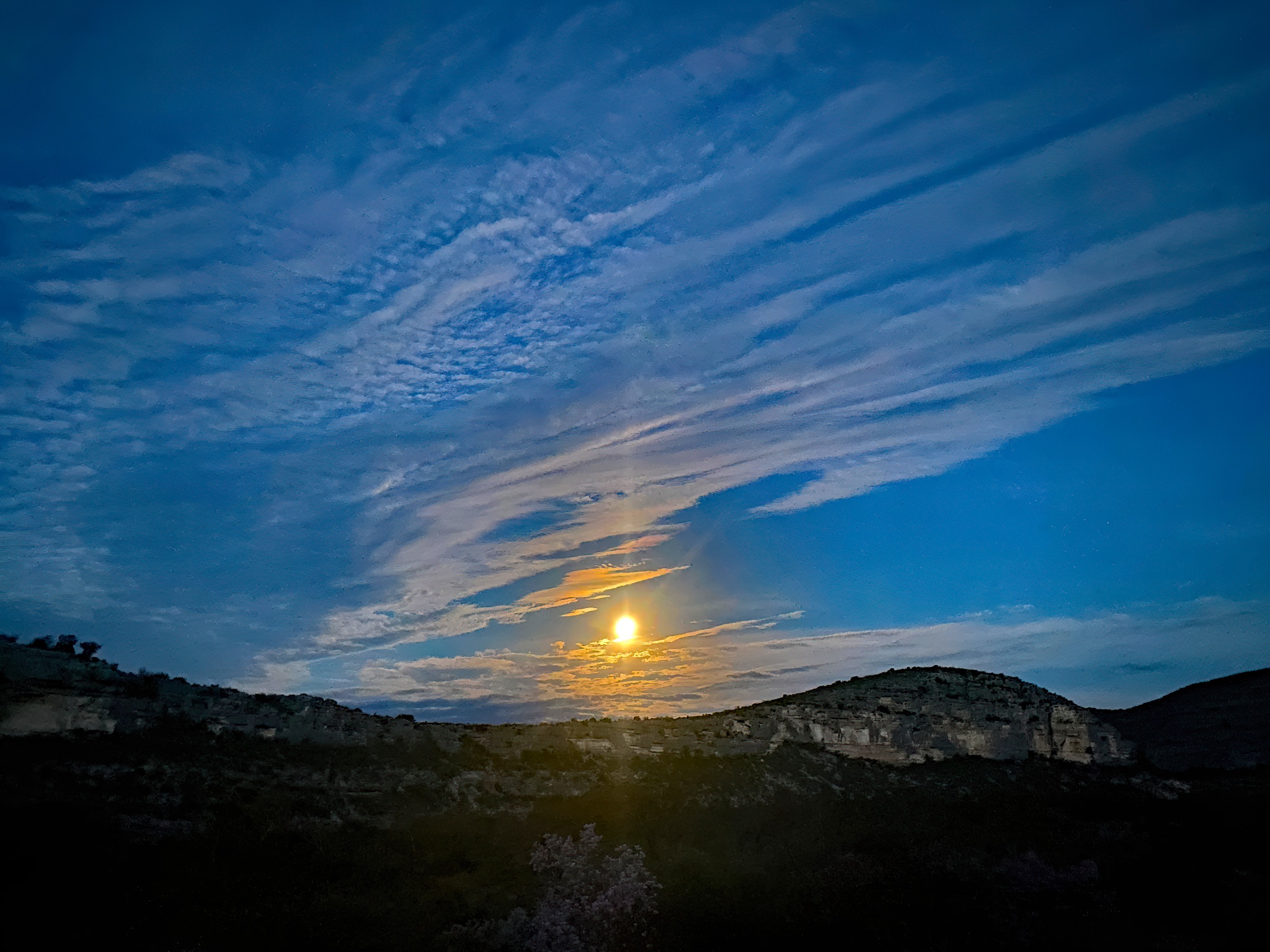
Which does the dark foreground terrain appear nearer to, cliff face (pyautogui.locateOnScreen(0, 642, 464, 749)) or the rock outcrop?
cliff face (pyautogui.locateOnScreen(0, 642, 464, 749))

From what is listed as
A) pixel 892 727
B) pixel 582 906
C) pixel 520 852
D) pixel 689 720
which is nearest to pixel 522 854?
pixel 520 852

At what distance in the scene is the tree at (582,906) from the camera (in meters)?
23.1

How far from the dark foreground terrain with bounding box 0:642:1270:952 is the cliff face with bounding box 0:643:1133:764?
2.72ft

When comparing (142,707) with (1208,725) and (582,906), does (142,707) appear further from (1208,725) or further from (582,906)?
(1208,725)

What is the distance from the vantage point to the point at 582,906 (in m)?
25.5

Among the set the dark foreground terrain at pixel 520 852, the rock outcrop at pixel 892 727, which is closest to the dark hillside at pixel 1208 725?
the rock outcrop at pixel 892 727

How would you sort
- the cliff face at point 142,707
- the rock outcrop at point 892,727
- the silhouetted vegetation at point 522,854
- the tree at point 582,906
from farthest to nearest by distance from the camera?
the rock outcrop at point 892,727 → the cliff face at point 142,707 → the tree at point 582,906 → the silhouetted vegetation at point 522,854

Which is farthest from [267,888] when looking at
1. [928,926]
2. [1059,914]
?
[1059,914]

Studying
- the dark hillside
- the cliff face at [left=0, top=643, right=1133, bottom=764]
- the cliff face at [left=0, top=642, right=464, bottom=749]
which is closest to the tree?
the cliff face at [left=0, top=643, right=1133, bottom=764]

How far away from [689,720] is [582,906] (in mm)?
22197

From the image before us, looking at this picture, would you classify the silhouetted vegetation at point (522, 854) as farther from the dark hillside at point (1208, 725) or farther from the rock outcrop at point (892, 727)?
the dark hillside at point (1208, 725)

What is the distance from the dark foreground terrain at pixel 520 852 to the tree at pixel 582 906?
67 cm

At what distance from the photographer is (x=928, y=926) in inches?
1020

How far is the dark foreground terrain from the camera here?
20078mm
